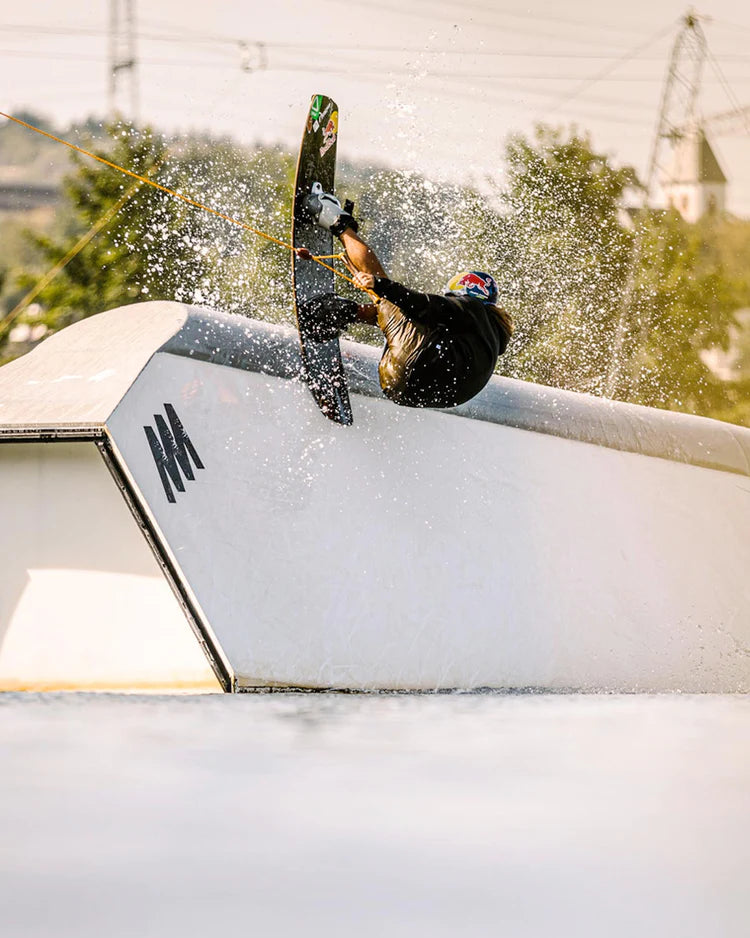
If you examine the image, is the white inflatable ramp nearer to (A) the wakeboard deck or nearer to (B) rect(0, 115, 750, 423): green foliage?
(A) the wakeboard deck

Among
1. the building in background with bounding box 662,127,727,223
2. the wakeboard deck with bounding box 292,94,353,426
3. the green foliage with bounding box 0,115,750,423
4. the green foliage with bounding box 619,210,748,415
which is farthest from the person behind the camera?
the building in background with bounding box 662,127,727,223

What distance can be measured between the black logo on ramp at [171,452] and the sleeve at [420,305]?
4.74 ft

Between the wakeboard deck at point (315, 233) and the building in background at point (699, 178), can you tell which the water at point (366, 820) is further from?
the building in background at point (699, 178)

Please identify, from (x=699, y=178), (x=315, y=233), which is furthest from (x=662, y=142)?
(x=315, y=233)

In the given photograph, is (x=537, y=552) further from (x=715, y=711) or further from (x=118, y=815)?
(x=118, y=815)

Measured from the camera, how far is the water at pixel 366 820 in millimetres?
2527

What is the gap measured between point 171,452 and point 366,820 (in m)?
2.52

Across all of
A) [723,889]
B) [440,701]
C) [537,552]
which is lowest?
[440,701]

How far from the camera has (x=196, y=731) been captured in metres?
4.57

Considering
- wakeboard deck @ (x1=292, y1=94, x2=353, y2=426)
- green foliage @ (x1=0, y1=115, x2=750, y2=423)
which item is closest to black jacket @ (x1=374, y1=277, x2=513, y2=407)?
wakeboard deck @ (x1=292, y1=94, x2=353, y2=426)

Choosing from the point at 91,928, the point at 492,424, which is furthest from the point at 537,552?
the point at 91,928

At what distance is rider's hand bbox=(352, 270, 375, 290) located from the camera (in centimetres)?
447

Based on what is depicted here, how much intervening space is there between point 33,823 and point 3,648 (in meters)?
2.53

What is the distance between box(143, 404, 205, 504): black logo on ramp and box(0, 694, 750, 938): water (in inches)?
44.9
